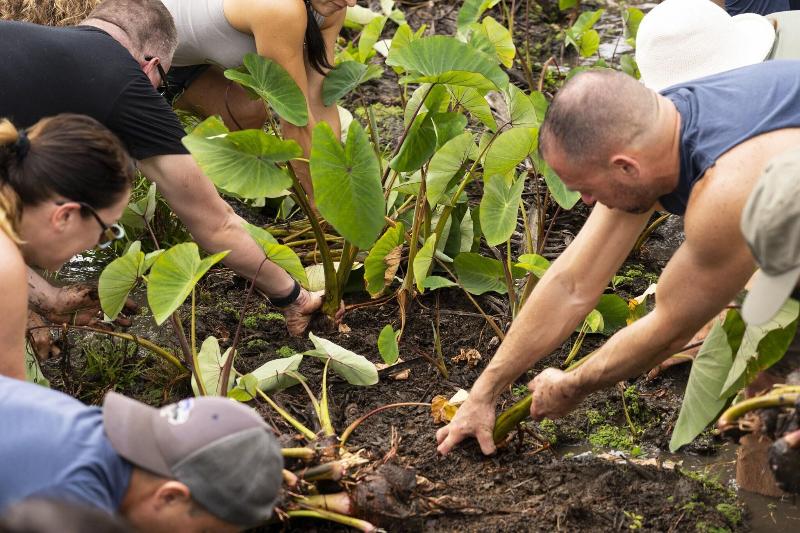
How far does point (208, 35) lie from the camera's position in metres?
2.84

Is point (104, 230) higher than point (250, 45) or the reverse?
higher

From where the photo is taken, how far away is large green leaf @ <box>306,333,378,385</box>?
2.39 metres

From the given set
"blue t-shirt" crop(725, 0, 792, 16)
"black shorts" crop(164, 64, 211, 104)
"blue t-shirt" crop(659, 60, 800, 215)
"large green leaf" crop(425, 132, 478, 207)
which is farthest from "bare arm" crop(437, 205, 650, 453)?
"black shorts" crop(164, 64, 211, 104)

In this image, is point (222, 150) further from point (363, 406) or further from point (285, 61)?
point (363, 406)

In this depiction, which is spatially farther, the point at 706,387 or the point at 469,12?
the point at 469,12

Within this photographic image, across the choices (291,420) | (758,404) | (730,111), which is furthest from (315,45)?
(758,404)

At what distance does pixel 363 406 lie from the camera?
8.31 feet

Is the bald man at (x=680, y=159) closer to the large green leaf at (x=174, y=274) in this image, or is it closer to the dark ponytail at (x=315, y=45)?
the large green leaf at (x=174, y=274)

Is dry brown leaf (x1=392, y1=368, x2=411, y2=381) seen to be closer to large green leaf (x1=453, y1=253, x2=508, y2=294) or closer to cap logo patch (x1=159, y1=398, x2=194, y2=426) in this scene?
large green leaf (x1=453, y1=253, x2=508, y2=294)

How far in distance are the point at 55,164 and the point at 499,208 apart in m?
1.31

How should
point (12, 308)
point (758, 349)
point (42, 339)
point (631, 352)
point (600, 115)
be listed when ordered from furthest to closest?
point (42, 339)
point (631, 352)
point (758, 349)
point (600, 115)
point (12, 308)

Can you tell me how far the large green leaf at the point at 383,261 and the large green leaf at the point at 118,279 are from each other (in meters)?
0.66

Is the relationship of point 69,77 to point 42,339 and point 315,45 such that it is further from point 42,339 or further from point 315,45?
point 315,45

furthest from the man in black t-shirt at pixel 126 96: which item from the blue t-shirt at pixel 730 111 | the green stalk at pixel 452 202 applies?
the blue t-shirt at pixel 730 111
